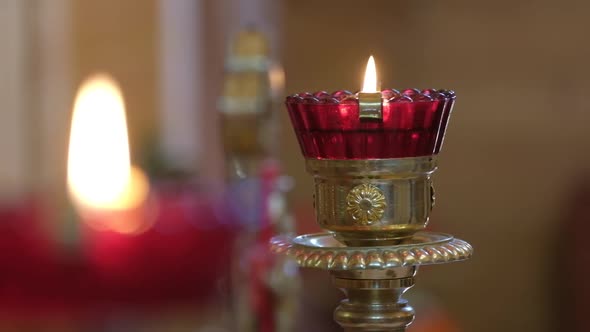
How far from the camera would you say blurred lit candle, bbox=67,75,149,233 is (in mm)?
1521

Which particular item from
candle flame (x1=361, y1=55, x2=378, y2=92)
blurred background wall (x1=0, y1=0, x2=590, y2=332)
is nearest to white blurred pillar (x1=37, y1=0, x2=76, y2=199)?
blurred background wall (x1=0, y1=0, x2=590, y2=332)

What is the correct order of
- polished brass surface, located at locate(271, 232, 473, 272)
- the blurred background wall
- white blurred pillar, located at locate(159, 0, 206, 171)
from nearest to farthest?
polished brass surface, located at locate(271, 232, 473, 272) → the blurred background wall → white blurred pillar, located at locate(159, 0, 206, 171)

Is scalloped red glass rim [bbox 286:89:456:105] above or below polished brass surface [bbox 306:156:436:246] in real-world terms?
above

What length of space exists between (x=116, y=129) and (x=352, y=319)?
112cm

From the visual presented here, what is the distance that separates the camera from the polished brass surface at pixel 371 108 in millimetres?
434

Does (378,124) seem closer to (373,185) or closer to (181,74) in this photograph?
(373,185)

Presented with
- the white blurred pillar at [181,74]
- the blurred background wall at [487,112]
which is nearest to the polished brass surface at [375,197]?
the blurred background wall at [487,112]

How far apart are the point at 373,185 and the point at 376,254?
0.11 ft

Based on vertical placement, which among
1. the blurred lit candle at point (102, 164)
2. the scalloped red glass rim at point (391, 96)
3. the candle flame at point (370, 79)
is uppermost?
the candle flame at point (370, 79)

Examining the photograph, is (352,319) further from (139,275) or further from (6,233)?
(6,233)

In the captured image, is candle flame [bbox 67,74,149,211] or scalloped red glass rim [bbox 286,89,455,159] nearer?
scalloped red glass rim [bbox 286,89,455,159]

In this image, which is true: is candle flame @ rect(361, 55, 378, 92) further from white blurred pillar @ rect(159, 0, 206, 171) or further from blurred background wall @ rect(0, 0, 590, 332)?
white blurred pillar @ rect(159, 0, 206, 171)

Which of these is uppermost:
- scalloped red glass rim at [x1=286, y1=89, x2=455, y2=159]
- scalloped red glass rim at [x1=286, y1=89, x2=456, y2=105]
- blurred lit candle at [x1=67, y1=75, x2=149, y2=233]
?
scalloped red glass rim at [x1=286, y1=89, x2=456, y2=105]

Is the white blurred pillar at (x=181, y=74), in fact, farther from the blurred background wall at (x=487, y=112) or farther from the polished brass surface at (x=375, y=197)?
the polished brass surface at (x=375, y=197)
